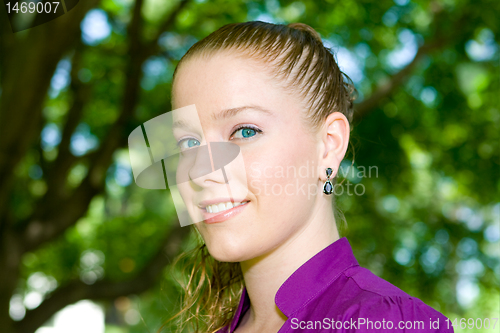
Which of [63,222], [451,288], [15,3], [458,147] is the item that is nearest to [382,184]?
[458,147]

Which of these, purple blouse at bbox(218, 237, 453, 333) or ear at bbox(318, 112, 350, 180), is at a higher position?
ear at bbox(318, 112, 350, 180)

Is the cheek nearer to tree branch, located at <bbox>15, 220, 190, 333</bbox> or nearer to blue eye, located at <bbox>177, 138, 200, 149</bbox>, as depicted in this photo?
blue eye, located at <bbox>177, 138, 200, 149</bbox>

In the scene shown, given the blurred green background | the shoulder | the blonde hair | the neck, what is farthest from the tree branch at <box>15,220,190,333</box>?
the shoulder

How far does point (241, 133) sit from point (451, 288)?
18.6 ft

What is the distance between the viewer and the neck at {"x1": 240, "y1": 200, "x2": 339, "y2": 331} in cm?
138

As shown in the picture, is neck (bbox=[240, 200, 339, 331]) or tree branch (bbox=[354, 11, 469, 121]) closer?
neck (bbox=[240, 200, 339, 331])

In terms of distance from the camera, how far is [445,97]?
5.24 m

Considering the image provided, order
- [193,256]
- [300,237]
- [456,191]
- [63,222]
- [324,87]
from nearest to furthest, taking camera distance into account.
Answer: [300,237], [324,87], [193,256], [63,222], [456,191]

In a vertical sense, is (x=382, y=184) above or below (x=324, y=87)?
below

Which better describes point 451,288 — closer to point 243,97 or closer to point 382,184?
point 382,184

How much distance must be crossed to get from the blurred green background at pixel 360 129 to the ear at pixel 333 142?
264 cm

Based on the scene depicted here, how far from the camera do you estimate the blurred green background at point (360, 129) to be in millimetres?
4492

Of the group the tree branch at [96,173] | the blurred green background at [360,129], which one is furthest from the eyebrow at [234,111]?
the tree branch at [96,173]

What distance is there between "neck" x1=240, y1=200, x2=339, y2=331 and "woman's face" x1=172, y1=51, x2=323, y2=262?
0.05 metres
